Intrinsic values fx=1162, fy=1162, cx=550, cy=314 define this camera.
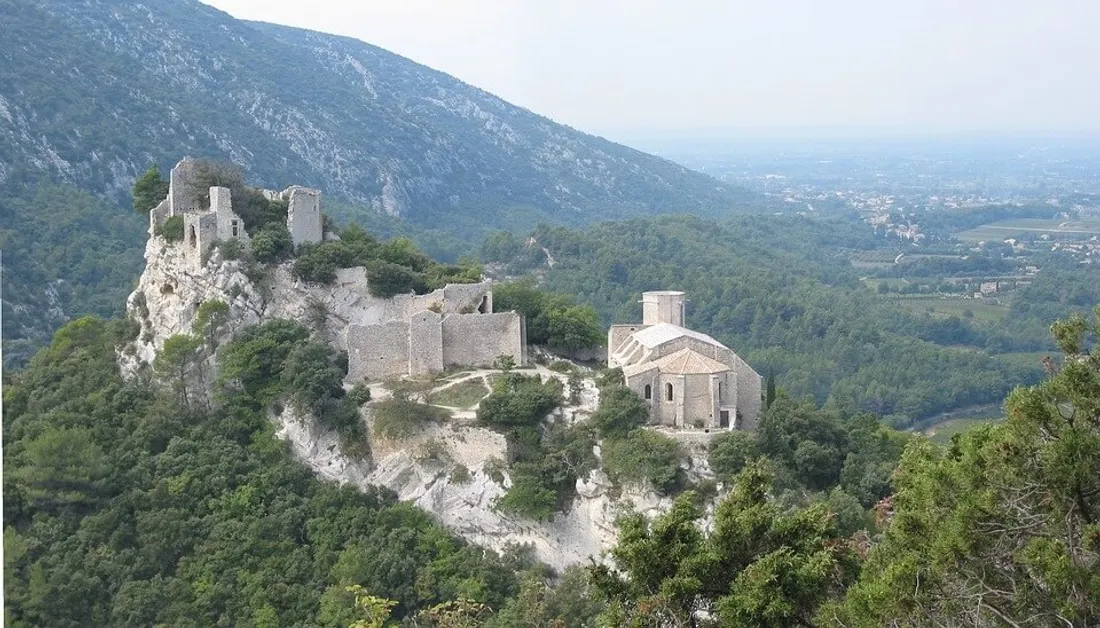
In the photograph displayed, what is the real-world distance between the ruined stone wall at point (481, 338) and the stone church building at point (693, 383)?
3654mm

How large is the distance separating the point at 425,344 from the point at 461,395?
2.10m

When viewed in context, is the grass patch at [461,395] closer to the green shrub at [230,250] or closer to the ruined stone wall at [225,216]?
the green shrub at [230,250]

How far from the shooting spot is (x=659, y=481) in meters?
26.6

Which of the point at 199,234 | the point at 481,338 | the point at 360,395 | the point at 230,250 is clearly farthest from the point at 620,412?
the point at 199,234

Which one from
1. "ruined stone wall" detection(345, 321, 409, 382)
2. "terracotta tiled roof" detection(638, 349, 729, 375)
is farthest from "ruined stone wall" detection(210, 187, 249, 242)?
"terracotta tiled roof" detection(638, 349, 729, 375)

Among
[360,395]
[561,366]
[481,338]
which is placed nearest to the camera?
[360,395]

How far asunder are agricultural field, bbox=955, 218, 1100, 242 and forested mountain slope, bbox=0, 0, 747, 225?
37.3m

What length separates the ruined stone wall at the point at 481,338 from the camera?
1267 inches

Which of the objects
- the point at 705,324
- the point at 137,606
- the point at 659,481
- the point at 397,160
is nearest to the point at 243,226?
the point at 137,606

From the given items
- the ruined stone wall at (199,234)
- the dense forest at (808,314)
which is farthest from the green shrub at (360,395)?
the dense forest at (808,314)

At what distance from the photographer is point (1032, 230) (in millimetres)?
149125

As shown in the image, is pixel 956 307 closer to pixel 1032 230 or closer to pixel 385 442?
pixel 1032 230

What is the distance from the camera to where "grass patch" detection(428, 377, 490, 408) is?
1184 inches

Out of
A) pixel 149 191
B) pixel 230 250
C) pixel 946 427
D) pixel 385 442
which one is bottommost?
pixel 946 427
